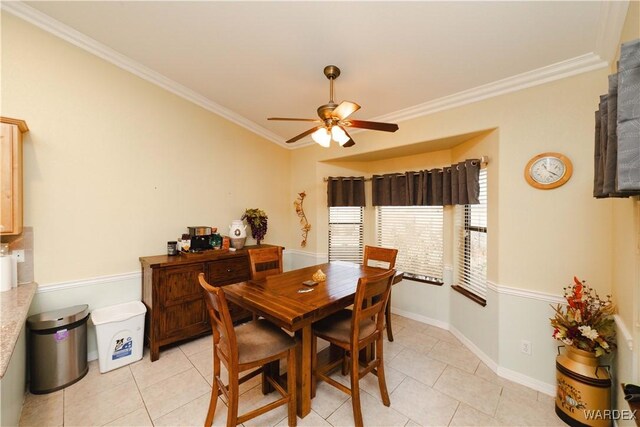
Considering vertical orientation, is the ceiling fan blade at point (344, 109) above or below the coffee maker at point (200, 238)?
above

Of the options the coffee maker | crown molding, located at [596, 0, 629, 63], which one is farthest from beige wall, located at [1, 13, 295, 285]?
crown molding, located at [596, 0, 629, 63]

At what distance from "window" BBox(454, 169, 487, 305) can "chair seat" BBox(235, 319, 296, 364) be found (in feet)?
6.68

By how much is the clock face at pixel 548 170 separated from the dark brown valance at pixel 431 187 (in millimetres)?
503

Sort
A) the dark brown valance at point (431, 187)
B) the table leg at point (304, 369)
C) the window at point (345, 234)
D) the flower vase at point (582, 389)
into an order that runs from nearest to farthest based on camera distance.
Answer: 1. the flower vase at point (582, 389)
2. the table leg at point (304, 369)
3. the dark brown valance at point (431, 187)
4. the window at point (345, 234)

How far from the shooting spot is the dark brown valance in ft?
8.53

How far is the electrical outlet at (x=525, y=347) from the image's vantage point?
214 centimetres

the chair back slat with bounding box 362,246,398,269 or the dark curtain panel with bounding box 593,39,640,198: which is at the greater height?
the dark curtain panel with bounding box 593,39,640,198

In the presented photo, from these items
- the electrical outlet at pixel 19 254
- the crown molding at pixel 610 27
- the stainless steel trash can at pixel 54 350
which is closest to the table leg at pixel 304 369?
the stainless steel trash can at pixel 54 350

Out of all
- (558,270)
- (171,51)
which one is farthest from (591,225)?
(171,51)

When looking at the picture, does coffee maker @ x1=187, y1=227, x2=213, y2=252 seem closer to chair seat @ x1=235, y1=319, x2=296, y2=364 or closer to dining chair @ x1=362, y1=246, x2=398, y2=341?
chair seat @ x1=235, y1=319, x2=296, y2=364

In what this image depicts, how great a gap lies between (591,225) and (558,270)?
0.42m

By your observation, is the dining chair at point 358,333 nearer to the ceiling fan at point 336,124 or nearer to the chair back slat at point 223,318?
the chair back slat at point 223,318

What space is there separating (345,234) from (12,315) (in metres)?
3.39

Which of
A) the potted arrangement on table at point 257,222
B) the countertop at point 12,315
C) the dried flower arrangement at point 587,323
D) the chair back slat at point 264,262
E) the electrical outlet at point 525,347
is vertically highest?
the potted arrangement on table at point 257,222
